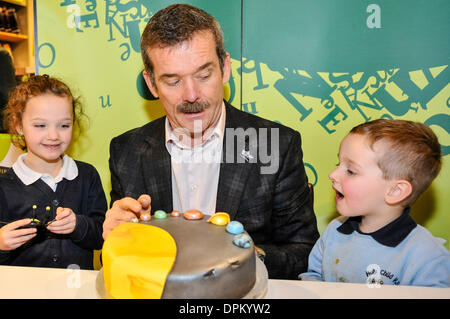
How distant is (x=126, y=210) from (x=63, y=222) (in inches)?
17.5

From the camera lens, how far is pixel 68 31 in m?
1.91

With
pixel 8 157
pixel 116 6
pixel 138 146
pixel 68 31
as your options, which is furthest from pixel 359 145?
pixel 8 157

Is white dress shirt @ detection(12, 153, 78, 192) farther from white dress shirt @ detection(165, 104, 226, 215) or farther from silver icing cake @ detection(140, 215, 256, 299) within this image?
silver icing cake @ detection(140, 215, 256, 299)

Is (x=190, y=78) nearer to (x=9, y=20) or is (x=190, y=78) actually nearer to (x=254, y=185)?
(x=254, y=185)

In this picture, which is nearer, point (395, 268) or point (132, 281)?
point (132, 281)

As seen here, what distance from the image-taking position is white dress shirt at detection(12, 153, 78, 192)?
1418mm

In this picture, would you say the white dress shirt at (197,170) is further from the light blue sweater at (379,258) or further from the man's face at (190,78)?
the light blue sweater at (379,258)

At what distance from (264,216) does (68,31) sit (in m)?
1.41

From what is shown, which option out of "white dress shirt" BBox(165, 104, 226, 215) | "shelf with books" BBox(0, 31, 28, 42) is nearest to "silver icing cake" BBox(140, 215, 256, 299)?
"white dress shirt" BBox(165, 104, 226, 215)

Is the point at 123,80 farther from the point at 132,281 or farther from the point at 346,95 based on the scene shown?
the point at 132,281

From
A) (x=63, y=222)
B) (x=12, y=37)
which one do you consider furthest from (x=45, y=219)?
(x=12, y=37)

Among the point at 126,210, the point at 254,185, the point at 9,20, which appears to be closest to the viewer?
the point at 126,210

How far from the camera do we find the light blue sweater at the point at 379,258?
103cm

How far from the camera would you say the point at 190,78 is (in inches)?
49.9
